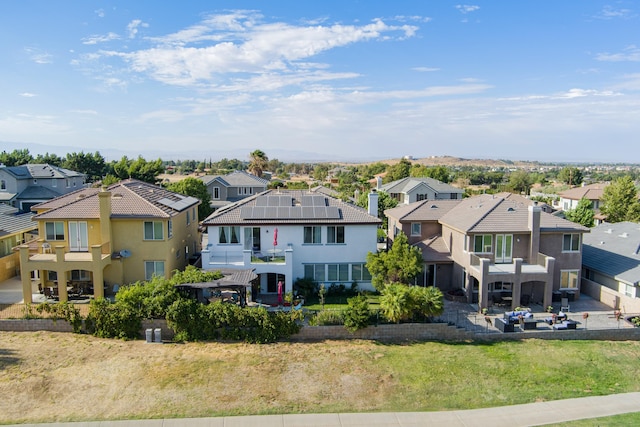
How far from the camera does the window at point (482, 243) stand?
29.3 metres

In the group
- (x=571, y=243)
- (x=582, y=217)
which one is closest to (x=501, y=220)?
(x=571, y=243)

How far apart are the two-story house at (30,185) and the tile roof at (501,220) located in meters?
40.5

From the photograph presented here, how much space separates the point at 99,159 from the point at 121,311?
228 feet

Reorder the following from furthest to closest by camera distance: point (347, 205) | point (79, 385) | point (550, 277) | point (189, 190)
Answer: point (189, 190), point (347, 205), point (550, 277), point (79, 385)

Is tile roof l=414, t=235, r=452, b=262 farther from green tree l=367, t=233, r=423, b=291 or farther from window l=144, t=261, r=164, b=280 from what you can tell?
window l=144, t=261, r=164, b=280

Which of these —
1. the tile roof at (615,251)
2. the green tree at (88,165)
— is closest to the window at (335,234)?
the tile roof at (615,251)

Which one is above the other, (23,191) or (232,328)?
(23,191)

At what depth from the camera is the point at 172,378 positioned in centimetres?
1934

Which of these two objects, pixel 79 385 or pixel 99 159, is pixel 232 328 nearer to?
pixel 79 385

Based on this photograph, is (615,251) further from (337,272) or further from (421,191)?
(421,191)

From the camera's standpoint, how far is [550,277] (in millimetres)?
27781

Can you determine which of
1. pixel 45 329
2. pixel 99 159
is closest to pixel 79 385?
pixel 45 329

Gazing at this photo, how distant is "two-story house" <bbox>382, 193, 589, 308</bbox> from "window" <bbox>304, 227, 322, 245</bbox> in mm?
7332

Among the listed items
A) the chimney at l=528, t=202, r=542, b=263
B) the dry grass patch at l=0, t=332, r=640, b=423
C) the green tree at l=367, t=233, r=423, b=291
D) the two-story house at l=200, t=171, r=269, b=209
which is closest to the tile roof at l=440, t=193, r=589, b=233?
the chimney at l=528, t=202, r=542, b=263
